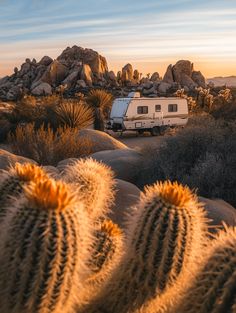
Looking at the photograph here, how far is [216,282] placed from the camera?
118 inches

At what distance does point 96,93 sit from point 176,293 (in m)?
37.7

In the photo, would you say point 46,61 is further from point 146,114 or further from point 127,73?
point 146,114

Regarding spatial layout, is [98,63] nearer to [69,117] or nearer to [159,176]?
[69,117]

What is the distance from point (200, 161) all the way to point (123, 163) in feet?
6.20

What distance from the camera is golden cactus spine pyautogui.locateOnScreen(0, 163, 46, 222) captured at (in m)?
3.58

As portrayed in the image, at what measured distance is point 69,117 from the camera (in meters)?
24.3

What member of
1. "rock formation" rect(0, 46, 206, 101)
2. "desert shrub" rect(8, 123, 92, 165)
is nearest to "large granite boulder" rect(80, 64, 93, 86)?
"rock formation" rect(0, 46, 206, 101)

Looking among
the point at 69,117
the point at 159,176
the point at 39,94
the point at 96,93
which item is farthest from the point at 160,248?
the point at 39,94

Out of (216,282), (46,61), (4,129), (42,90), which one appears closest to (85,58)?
(46,61)

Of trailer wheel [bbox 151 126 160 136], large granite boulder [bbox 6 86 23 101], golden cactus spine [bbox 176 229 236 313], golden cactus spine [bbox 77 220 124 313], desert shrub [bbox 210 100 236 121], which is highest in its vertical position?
golden cactus spine [bbox 176 229 236 313]

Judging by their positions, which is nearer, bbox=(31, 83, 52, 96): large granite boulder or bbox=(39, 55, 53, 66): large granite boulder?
bbox=(31, 83, 52, 96): large granite boulder

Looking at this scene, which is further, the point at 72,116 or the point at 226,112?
the point at 226,112

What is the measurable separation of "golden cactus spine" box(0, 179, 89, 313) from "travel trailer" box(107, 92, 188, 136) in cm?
2761

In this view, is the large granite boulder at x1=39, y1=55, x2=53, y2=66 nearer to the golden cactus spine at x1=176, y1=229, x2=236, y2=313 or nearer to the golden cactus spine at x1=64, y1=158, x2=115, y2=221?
the golden cactus spine at x1=64, y1=158, x2=115, y2=221
